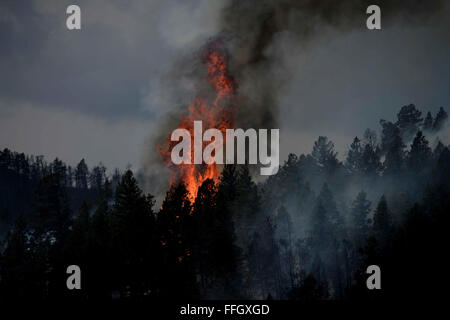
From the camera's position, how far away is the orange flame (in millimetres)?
76200

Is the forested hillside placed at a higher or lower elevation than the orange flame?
lower

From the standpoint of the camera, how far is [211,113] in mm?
83938

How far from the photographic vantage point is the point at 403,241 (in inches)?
1734

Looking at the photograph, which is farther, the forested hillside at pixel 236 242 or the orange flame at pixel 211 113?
the orange flame at pixel 211 113

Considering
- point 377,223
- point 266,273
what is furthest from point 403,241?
point 266,273

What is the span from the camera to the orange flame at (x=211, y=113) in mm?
76200

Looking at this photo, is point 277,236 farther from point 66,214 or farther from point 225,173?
point 66,214

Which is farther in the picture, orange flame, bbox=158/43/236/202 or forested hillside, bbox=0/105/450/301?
orange flame, bbox=158/43/236/202

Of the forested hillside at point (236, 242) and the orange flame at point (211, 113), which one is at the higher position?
the orange flame at point (211, 113)

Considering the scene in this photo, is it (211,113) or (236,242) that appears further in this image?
(211,113)

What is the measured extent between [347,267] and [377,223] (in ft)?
23.5

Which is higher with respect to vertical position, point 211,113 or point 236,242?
point 211,113
